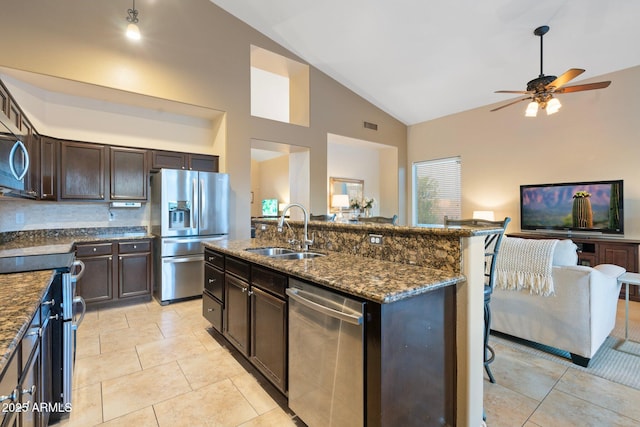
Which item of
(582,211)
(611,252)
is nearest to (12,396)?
(611,252)

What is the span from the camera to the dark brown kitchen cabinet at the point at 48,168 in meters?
3.50

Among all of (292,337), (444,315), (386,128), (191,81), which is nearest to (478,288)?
(444,315)

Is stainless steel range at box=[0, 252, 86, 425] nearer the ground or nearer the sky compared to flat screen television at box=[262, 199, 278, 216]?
nearer the ground

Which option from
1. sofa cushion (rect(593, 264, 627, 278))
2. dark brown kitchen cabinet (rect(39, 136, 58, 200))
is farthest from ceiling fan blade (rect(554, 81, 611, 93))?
A: dark brown kitchen cabinet (rect(39, 136, 58, 200))

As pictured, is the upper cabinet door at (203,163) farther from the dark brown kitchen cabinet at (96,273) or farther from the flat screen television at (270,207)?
the flat screen television at (270,207)

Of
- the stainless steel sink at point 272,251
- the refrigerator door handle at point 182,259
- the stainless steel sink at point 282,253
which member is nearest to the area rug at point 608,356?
the stainless steel sink at point 282,253

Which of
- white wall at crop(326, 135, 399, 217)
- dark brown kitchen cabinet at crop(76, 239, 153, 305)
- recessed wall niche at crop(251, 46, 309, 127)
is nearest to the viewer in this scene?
dark brown kitchen cabinet at crop(76, 239, 153, 305)

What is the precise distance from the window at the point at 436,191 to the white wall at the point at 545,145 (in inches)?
7.7

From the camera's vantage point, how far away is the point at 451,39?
14.3ft

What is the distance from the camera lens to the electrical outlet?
207cm

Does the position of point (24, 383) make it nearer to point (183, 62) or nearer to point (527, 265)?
point (527, 265)

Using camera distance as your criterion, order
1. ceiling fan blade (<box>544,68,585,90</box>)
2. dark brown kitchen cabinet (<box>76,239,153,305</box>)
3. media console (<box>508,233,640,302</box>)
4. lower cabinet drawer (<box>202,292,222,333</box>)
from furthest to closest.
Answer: media console (<box>508,233,640,302</box>)
dark brown kitchen cabinet (<box>76,239,153,305</box>)
ceiling fan blade (<box>544,68,585,90</box>)
lower cabinet drawer (<box>202,292,222,333</box>)

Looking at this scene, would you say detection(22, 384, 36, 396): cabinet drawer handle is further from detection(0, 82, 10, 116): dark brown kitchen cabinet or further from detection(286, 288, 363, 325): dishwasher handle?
detection(0, 82, 10, 116): dark brown kitchen cabinet

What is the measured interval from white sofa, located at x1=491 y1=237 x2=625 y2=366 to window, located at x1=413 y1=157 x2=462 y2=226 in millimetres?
3844
